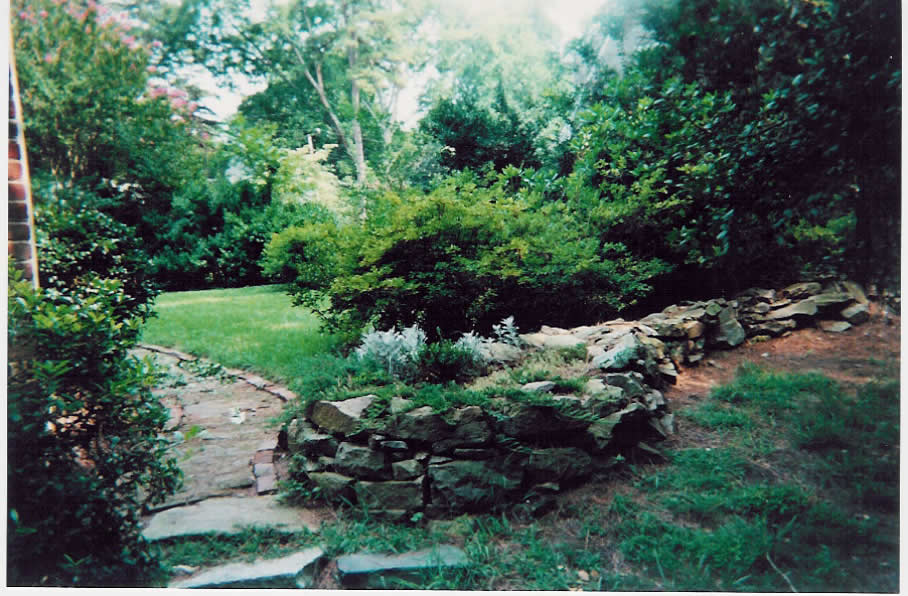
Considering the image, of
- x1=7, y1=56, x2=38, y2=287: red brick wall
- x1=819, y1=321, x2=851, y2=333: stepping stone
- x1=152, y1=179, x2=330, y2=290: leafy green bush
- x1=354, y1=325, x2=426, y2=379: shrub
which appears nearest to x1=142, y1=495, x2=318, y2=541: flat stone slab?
x1=354, y1=325, x2=426, y2=379: shrub

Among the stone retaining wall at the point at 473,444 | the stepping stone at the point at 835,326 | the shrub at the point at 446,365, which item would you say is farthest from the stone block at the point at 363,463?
the stepping stone at the point at 835,326

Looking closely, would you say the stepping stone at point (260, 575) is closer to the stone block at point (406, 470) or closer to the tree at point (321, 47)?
the stone block at point (406, 470)

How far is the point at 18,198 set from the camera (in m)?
2.03

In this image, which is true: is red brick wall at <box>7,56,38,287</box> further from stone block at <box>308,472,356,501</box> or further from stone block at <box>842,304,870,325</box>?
stone block at <box>842,304,870,325</box>

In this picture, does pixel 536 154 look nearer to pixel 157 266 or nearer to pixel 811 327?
pixel 811 327

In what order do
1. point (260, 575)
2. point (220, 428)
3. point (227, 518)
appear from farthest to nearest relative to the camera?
1. point (220, 428)
2. point (227, 518)
3. point (260, 575)

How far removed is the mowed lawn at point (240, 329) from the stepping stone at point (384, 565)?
1.88m

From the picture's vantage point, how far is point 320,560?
5.83 feet

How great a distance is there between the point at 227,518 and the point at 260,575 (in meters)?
0.32

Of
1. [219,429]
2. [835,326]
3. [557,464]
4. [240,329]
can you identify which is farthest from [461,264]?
[240,329]

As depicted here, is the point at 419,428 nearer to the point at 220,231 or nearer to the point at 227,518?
the point at 227,518

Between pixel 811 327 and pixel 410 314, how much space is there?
2496 millimetres

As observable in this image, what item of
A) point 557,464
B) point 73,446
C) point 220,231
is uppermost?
point 220,231

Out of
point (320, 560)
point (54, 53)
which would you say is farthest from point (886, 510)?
point (54, 53)
